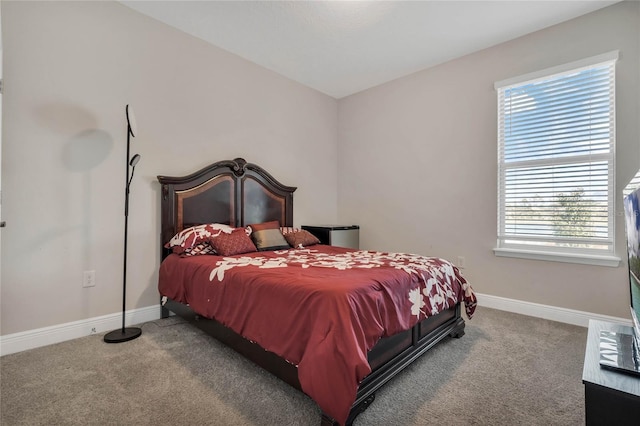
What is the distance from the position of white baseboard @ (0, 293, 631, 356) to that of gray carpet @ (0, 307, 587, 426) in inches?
3.6

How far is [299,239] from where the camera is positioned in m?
3.32

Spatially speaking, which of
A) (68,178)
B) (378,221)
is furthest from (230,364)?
(378,221)

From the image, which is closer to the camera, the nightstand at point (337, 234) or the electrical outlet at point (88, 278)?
the electrical outlet at point (88, 278)

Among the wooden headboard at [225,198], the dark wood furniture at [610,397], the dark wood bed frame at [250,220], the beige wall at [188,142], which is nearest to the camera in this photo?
the dark wood furniture at [610,397]

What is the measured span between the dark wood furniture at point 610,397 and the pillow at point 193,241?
255 cm

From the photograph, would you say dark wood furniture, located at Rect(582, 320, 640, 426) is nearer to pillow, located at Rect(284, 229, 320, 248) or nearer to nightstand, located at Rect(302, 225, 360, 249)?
pillow, located at Rect(284, 229, 320, 248)

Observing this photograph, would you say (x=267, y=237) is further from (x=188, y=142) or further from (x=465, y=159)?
(x=465, y=159)

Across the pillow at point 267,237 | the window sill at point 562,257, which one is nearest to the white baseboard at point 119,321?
the window sill at point 562,257

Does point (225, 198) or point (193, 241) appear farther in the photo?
point (225, 198)

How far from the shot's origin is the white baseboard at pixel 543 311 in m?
2.58

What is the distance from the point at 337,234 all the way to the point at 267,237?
114cm

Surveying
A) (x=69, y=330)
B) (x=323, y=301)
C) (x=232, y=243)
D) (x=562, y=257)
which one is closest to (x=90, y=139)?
(x=232, y=243)

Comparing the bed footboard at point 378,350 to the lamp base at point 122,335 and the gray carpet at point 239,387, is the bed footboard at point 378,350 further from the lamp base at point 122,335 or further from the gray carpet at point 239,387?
the lamp base at point 122,335

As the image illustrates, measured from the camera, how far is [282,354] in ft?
4.87
